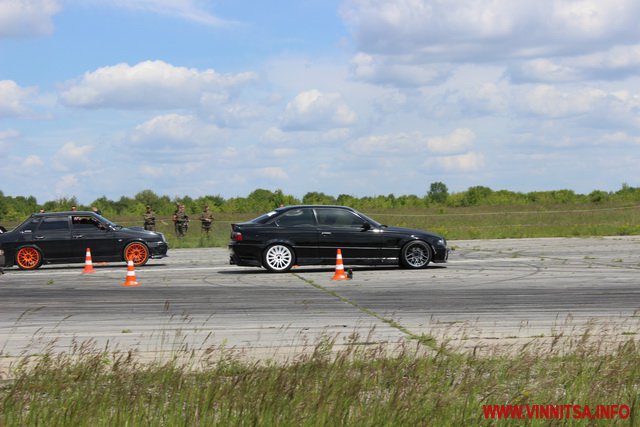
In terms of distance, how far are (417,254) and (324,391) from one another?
15665mm

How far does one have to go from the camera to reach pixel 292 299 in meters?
15.1

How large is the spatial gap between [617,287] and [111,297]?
8798 mm

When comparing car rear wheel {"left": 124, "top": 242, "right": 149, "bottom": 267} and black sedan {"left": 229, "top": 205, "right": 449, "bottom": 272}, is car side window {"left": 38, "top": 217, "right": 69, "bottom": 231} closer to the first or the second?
car rear wheel {"left": 124, "top": 242, "right": 149, "bottom": 267}

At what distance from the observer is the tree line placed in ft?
281

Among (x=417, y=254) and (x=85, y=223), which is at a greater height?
(x=85, y=223)

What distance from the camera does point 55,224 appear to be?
80.3 feet

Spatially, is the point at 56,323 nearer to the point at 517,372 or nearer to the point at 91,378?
the point at 91,378

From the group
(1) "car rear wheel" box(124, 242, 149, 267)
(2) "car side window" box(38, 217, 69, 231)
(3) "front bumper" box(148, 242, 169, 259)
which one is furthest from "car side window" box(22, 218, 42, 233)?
(3) "front bumper" box(148, 242, 169, 259)

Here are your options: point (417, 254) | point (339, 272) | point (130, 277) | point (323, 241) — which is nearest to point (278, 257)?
point (323, 241)

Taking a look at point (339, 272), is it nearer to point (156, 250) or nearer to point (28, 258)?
point (156, 250)

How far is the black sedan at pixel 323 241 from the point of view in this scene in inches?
826

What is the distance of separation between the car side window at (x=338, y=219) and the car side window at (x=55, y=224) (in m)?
7.25

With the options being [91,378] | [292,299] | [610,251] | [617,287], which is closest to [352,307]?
[292,299]

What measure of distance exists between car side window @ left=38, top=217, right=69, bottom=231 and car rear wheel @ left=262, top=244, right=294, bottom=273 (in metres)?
6.51
